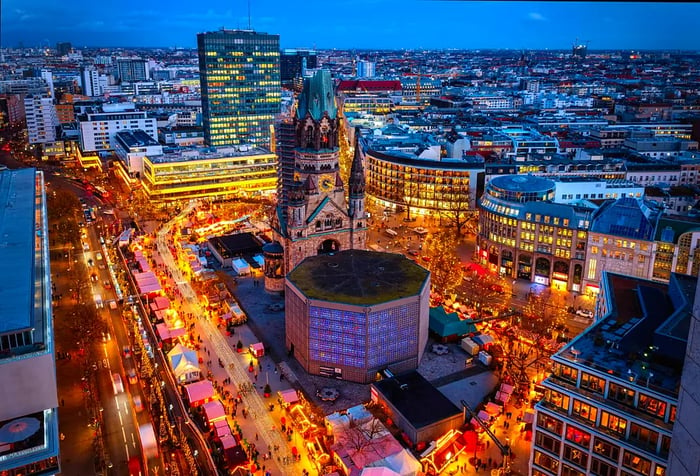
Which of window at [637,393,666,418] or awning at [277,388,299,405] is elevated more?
window at [637,393,666,418]

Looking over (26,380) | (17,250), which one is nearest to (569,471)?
(26,380)

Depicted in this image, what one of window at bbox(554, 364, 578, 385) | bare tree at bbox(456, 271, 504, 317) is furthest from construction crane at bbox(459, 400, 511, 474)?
bare tree at bbox(456, 271, 504, 317)

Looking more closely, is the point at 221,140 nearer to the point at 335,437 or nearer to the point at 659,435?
the point at 335,437

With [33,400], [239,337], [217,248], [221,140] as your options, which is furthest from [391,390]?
[221,140]

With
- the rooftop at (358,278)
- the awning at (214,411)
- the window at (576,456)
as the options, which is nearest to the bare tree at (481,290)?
the rooftop at (358,278)

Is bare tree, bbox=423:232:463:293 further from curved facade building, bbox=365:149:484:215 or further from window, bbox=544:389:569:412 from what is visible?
window, bbox=544:389:569:412

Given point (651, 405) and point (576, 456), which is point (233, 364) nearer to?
point (576, 456)
